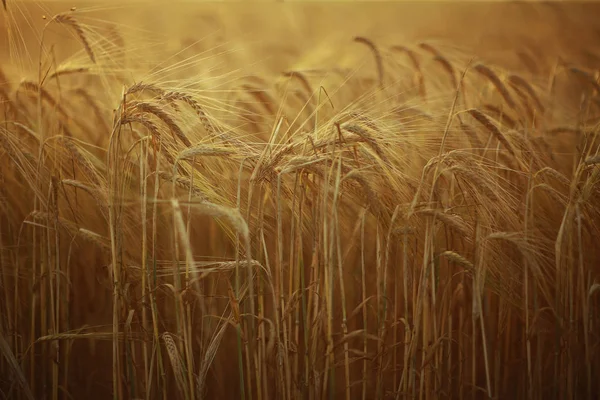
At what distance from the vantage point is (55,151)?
1.70 m

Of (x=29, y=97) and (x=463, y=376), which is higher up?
(x=29, y=97)

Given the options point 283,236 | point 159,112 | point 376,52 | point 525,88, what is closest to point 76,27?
point 159,112

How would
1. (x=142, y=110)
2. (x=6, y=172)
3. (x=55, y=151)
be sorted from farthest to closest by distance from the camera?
1. (x=6, y=172)
2. (x=55, y=151)
3. (x=142, y=110)

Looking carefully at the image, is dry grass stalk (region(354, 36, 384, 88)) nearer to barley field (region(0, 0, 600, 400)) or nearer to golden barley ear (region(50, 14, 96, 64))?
barley field (region(0, 0, 600, 400))

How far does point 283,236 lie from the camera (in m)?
2.02

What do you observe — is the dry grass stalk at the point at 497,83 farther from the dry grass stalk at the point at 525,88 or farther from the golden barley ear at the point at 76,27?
the golden barley ear at the point at 76,27

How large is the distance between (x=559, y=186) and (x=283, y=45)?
2332 millimetres

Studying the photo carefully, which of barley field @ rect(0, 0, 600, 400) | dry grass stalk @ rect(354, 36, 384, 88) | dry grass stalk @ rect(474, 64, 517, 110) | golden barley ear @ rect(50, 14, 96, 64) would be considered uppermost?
dry grass stalk @ rect(354, 36, 384, 88)

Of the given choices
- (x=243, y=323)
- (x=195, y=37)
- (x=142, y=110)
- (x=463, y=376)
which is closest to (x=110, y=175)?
(x=142, y=110)

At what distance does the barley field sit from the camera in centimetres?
149

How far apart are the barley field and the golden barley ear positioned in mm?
11

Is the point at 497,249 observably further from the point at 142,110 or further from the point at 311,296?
the point at 142,110

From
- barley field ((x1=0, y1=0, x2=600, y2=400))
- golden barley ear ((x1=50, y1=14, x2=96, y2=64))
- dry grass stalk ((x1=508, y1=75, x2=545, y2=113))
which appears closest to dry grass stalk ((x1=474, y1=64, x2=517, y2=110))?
barley field ((x1=0, y1=0, x2=600, y2=400))

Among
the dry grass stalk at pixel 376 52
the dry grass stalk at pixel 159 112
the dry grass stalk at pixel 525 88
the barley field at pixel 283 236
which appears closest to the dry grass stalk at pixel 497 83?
the barley field at pixel 283 236
